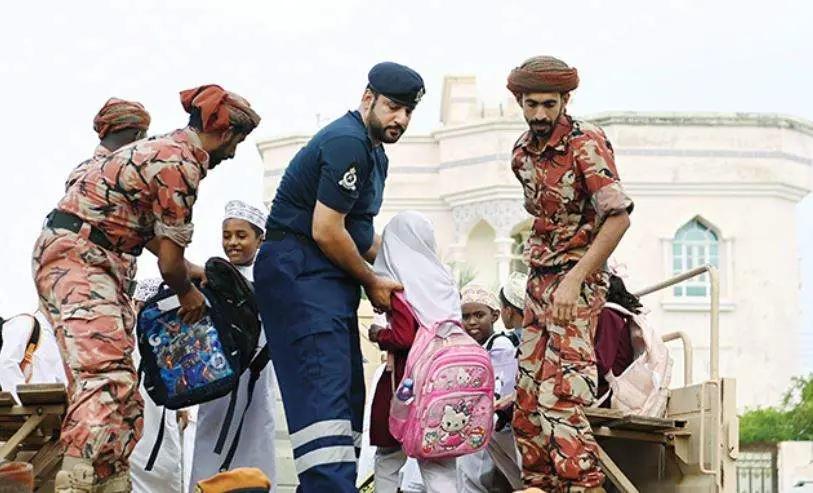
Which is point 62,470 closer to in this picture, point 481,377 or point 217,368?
point 217,368

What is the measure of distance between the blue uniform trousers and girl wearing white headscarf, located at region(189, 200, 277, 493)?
1272 millimetres

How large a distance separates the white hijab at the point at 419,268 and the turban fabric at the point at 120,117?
4.89 ft

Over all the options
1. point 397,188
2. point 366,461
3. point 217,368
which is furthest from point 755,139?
point 217,368

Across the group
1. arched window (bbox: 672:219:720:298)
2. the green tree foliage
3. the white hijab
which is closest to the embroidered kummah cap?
the white hijab

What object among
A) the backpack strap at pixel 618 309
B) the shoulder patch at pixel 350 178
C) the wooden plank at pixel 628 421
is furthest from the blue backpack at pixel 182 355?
the backpack strap at pixel 618 309

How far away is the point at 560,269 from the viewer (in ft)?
A: 27.4

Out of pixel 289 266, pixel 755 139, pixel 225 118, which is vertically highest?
pixel 755 139

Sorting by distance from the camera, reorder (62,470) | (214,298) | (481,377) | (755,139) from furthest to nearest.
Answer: (755,139) < (214,298) < (481,377) < (62,470)

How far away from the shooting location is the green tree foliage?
141 feet

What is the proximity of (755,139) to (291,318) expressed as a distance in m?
45.5

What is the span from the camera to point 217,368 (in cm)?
862

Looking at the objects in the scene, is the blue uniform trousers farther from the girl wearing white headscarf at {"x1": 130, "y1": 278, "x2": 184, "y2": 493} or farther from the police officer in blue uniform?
the girl wearing white headscarf at {"x1": 130, "y1": 278, "x2": 184, "y2": 493}

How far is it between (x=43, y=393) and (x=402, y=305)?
1714mm

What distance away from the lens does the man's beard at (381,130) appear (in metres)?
8.17
